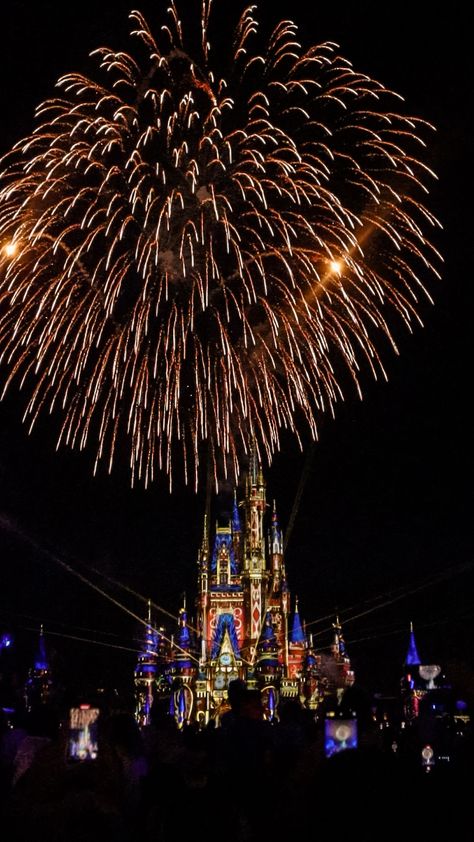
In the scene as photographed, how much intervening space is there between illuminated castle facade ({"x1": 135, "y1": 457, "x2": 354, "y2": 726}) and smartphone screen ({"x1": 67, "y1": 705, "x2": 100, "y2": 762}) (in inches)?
2623

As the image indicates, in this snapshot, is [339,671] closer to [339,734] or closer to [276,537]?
[276,537]

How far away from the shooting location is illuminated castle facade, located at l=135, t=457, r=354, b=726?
253ft

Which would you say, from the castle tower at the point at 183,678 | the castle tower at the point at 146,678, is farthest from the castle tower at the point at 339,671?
the castle tower at the point at 146,678

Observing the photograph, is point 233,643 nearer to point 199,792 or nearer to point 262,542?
point 262,542

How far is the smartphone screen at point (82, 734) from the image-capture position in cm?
668

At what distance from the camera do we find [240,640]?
89.1 meters

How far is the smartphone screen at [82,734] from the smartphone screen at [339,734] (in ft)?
6.54

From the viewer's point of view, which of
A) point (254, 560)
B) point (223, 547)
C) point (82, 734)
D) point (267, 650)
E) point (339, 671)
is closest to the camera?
point (82, 734)

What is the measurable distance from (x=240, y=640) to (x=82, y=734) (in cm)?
8450

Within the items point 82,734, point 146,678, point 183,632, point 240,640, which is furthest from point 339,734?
point 240,640

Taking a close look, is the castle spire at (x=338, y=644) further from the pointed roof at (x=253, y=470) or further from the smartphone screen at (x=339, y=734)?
the smartphone screen at (x=339, y=734)

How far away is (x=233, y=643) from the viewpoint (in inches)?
3435

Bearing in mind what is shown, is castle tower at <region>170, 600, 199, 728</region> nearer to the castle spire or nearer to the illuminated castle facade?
the illuminated castle facade

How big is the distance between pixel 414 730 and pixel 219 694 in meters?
71.1
